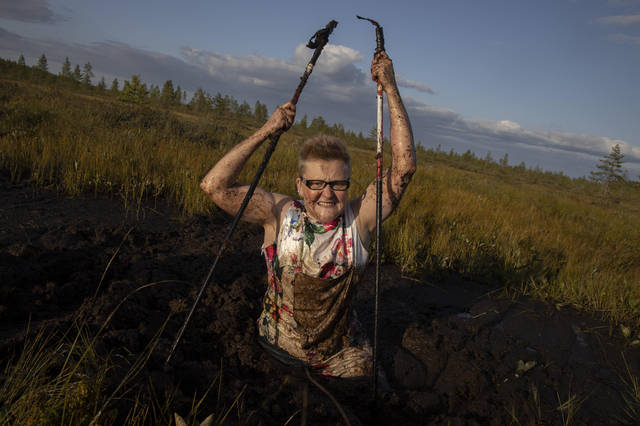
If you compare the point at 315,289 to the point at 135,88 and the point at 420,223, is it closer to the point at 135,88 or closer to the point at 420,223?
the point at 420,223

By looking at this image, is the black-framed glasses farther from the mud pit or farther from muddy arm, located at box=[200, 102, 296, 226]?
the mud pit

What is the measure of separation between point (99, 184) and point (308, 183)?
163 inches

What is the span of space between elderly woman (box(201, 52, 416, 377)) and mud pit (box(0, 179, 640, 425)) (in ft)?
0.75

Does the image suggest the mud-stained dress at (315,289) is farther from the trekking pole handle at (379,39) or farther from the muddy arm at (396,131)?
the trekking pole handle at (379,39)

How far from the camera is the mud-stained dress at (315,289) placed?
99.0 inches

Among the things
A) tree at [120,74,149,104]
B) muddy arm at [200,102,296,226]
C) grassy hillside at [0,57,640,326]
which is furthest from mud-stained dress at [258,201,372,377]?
tree at [120,74,149,104]

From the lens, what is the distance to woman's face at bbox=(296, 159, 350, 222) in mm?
2379

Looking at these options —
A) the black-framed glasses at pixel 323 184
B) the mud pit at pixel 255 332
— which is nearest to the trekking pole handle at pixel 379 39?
the black-framed glasses at pixel 323 184

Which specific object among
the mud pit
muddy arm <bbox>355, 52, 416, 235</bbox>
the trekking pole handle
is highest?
the trekking pole handle

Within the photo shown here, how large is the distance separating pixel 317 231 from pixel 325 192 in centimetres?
29

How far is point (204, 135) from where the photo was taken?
40.2 feet

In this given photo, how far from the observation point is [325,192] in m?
2.41

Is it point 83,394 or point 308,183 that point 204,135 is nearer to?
point 308,183

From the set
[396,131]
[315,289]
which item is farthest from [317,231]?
[396,131]
